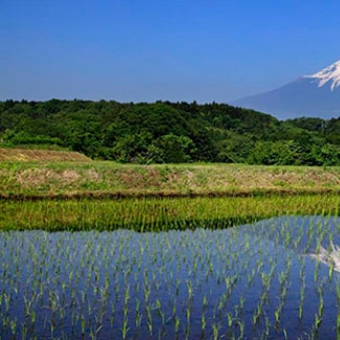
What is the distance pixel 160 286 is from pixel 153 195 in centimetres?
864

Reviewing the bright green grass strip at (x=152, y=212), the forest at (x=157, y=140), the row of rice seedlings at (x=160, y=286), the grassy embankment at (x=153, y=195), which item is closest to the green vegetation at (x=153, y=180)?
the grassy embankment at (x=153, y=195)

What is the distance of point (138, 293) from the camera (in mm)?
6379

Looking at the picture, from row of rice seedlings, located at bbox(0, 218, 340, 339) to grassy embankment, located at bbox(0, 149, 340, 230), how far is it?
172cm

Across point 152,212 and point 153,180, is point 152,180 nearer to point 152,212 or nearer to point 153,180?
point 153,180

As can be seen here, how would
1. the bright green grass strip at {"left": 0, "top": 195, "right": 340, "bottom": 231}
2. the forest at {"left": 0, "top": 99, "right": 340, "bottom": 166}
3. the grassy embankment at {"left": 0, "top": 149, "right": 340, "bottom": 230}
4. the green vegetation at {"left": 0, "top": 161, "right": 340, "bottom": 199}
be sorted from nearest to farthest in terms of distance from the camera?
the bright green grass strip at {"left": 0, "top": 195, "right": 340, "bottom": 231}
the grassy embankment at {"left": 0, "top": 149, "right": 340, "bottom": 230}
the green vegetation at {"left": 0, "top": 161, "right": 340, "bottom": 199}
the forest at {"left": 0, "top": 99, "right": 340, "bottom": 166}

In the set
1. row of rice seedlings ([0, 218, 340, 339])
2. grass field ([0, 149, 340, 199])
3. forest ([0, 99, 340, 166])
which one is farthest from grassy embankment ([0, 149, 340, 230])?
forest ([0, 99, 340, 166])

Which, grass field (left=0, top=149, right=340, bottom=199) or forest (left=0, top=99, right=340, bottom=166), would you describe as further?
forest (left=0, top=99, right=340, bottom=166)

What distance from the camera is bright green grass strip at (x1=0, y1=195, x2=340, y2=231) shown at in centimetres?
1099

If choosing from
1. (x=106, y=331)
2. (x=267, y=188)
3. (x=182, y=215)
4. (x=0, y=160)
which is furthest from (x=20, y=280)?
(x=0, y=160)

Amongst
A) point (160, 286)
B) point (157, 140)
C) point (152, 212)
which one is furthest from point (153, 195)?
point (157, 140)

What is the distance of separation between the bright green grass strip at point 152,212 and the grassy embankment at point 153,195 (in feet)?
0.06

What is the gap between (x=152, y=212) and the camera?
503 inches

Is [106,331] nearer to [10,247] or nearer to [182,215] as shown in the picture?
[10,247]

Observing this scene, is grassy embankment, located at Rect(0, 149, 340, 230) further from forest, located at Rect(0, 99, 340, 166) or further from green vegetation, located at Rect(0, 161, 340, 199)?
forest, located at Rect(0, 99, 340, 166)
